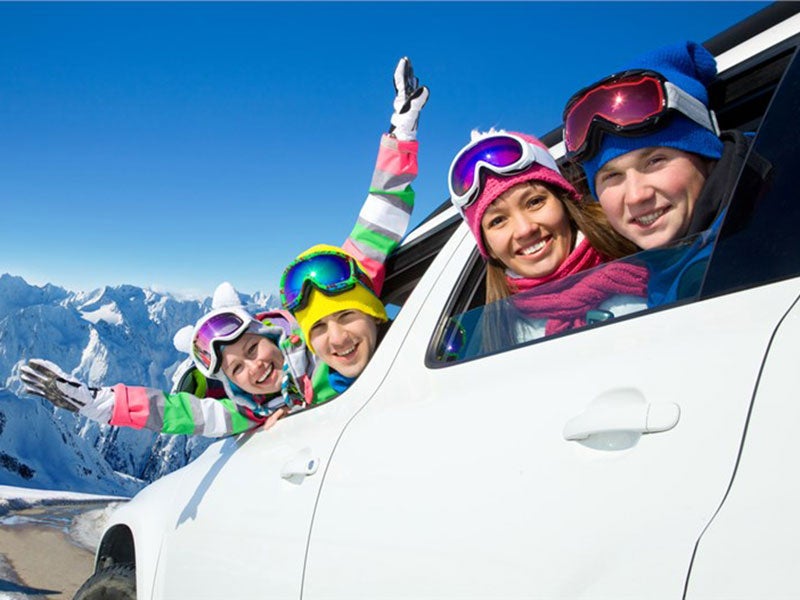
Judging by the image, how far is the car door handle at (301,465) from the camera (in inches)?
63.0

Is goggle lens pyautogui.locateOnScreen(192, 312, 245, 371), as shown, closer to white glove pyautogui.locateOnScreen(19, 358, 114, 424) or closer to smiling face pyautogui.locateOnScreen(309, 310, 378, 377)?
white glove pyautogui.locateOnScreen(19, 358, 114, 424)

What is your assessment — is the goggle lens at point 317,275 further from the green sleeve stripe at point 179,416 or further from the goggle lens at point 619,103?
the goggle lens at point 619,103

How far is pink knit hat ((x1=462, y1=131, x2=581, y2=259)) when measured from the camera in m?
1.68

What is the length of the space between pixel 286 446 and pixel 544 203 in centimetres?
96

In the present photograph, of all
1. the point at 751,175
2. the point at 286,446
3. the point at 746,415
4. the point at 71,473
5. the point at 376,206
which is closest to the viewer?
the point at 746,415

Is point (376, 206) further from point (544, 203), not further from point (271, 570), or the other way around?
point (271, 570)

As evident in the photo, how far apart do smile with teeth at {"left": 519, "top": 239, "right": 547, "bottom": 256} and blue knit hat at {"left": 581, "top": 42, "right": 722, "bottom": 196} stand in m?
0.29

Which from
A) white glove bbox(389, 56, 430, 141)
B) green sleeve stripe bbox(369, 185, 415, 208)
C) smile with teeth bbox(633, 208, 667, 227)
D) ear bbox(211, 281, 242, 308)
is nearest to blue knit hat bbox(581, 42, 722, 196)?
smile with teeth bbox(633, 208, 667, 227)

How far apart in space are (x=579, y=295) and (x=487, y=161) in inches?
23.5

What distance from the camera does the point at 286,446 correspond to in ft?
6.09

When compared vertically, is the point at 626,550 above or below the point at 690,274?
below

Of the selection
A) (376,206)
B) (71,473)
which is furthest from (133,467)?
(376,206)

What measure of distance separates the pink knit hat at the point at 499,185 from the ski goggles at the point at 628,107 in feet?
0.80

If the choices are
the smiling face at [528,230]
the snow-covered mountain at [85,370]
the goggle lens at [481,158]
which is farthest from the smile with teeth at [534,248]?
the snow-covered mountain at [85,370]
